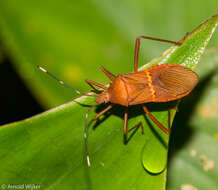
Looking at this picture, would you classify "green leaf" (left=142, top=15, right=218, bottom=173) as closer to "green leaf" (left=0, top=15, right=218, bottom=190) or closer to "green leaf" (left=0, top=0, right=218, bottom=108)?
"green leaf" (left=0, top=15, right=218, bottom=190)

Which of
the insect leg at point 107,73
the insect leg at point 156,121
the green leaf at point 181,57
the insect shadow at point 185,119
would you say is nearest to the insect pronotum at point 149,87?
the insect leg at point 156,121

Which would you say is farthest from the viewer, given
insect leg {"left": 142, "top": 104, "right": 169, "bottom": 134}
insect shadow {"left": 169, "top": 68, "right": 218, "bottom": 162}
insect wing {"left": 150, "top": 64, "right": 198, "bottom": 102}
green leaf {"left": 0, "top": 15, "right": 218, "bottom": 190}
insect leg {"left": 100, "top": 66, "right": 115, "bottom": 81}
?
insect shadow {"left": 169, "top": 68, "right": 218, "bottom": 162}

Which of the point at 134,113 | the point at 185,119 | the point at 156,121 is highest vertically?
the point at 156,121

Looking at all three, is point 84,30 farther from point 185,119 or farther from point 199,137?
point 199,137

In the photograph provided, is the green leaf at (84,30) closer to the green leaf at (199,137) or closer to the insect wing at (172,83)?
the green leaf at (199,137)

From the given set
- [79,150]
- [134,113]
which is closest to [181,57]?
[134,113]

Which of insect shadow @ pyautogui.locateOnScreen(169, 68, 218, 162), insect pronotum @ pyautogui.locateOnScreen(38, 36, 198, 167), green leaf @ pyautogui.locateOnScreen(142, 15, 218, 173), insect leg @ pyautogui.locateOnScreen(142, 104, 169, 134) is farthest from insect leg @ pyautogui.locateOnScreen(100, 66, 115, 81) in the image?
green leaf @ pyautogui.locateOnScreen(142, 15, 218, 173)
